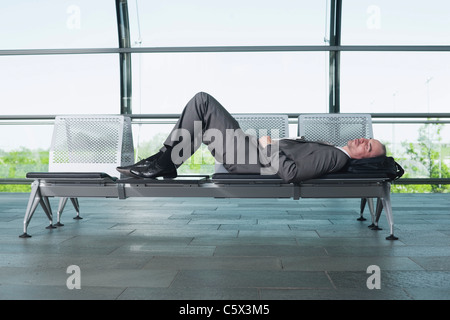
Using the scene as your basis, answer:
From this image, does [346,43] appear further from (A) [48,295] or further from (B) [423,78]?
(A) [48,295]

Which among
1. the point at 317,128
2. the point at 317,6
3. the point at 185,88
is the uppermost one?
the point at 317,6

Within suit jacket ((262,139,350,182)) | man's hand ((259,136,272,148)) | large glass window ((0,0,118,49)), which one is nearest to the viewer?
suit jacket ((262,139,350,182))

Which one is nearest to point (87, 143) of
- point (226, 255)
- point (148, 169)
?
point (148, 169)

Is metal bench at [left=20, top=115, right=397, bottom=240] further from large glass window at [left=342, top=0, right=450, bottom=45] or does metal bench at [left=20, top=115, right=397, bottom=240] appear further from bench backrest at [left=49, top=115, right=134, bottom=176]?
large glass window at [left=342, top=0, right=450, bottom=45]

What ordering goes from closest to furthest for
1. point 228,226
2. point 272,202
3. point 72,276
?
point 72,276 → point 228,226 → point 272,202

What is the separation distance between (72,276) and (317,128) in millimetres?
2142

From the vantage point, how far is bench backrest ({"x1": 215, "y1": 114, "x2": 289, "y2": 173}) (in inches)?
130

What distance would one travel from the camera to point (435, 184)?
530cm

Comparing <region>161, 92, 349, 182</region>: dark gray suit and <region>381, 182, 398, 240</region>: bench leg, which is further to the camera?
<region>381, 182, 398, 240</region>: bench leg

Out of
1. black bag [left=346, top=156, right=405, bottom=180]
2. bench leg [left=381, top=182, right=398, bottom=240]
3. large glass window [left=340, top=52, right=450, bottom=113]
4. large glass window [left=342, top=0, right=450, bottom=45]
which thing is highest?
large glass window [left=342, top=0, right=450, bottom=45]

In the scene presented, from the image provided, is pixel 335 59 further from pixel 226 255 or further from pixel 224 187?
pixel 226 255

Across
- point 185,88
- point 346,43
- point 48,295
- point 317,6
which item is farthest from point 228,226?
point 317,6

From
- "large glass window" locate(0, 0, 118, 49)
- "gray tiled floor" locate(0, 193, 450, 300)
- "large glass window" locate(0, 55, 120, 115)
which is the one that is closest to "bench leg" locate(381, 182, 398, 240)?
"gray tiled floor" locate(0, 193, 450, 300)

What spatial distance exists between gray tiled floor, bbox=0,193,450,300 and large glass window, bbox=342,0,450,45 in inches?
93.9
